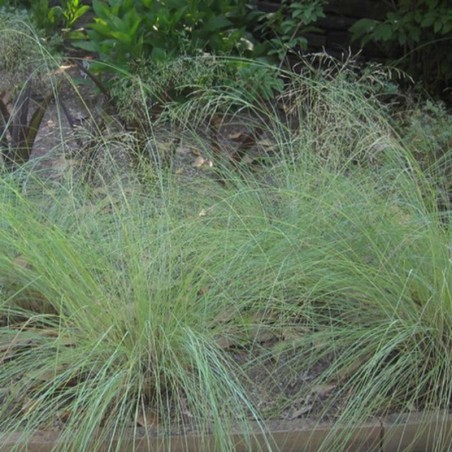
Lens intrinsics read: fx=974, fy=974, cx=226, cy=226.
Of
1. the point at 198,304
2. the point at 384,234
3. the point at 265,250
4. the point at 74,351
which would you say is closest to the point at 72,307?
the point at 74,351

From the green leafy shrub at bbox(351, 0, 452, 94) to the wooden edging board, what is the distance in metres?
3.71

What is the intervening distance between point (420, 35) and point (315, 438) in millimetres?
4512

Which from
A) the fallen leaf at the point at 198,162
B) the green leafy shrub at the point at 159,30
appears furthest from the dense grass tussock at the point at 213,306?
the green leafy shrub at the point at 159,30

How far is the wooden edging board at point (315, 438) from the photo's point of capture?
322 centimetres

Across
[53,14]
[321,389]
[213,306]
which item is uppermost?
[213,306]

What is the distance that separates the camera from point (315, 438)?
131 inches

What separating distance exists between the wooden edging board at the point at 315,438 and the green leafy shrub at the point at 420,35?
12.2 ft

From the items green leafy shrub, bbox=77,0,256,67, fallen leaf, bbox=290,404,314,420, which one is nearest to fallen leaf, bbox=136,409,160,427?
fallen leaf, bbox=290,404,314,420

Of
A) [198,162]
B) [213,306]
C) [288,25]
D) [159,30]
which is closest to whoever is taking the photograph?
[213,306]

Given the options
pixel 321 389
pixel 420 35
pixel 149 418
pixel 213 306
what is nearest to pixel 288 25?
pixel 420 35

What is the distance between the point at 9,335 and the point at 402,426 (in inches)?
58.0

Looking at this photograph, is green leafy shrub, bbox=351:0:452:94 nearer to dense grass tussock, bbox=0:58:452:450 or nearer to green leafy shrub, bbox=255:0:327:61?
green leafy shrub, bbox=255:0:327:61

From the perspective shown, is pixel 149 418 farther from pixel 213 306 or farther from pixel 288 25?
pixel 288 25

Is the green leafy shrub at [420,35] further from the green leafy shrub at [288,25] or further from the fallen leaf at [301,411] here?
the fallen leaf at [301,411]
